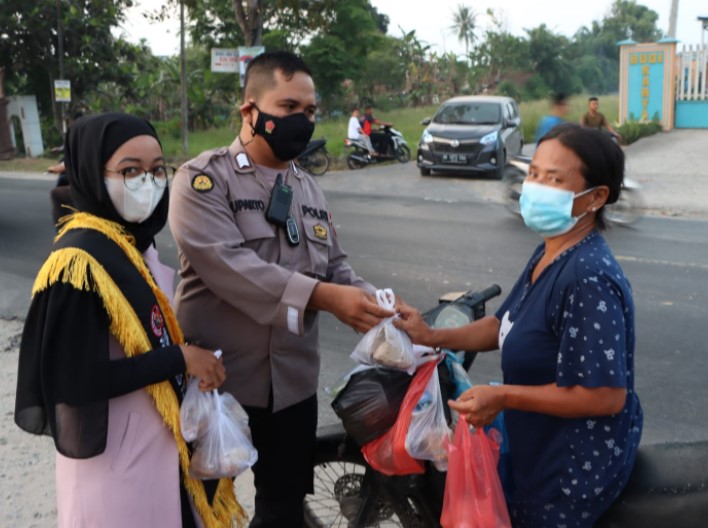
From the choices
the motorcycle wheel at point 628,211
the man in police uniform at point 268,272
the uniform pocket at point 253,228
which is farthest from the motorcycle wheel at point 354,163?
the uniform pocket at point 253,228

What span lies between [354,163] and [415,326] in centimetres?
1614

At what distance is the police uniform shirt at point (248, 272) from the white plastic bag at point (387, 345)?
19 centimetres

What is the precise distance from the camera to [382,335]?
6.77 ft

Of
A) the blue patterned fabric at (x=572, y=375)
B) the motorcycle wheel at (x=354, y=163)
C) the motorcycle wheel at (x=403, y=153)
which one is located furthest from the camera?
the motorcycle wheel at (x=403, y=153)

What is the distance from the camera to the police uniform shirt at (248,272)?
2.06 m

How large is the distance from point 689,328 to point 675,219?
5673mm

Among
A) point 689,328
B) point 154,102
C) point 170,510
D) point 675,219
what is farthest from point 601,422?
point 154,102

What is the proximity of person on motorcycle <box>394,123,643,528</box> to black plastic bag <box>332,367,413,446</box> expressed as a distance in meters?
0.31

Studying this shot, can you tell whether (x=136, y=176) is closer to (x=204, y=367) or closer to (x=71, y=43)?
(x=204, y=367)

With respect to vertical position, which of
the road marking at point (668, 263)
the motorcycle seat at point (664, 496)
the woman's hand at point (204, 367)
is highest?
the woman's hand at point (204, 367)

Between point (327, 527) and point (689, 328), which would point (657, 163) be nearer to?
point (689, 328)

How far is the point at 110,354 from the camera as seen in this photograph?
189cm

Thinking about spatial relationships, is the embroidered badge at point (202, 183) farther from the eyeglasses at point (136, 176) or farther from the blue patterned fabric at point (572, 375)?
the blue patterned fabric at point (572, 375)

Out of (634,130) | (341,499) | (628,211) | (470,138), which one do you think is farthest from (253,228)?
(634,130)
